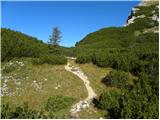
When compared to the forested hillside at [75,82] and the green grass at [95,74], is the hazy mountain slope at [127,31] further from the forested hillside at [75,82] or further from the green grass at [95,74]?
the green grass at [95,74]

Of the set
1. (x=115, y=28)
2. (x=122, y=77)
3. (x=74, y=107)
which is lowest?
(x=74, y=107)

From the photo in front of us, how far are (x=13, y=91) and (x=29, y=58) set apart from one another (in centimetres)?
588

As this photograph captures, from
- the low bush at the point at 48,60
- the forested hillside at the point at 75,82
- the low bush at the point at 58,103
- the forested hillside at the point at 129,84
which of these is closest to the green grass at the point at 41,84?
the forested hillside at the point at 75,82

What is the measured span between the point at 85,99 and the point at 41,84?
11.6ft

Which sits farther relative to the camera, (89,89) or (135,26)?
(135,26)

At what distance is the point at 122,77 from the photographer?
76.5 feet

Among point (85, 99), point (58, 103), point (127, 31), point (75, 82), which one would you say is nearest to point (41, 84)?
point (75, 82)

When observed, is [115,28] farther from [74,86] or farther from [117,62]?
[74,86]

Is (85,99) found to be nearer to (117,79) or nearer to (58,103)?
(58,103)

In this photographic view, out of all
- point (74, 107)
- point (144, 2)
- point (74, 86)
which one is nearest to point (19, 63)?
point (74, 86)

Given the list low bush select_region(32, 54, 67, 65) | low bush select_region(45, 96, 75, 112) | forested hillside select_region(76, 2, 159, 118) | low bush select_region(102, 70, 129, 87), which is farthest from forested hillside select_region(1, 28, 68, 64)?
low bush select_region(45, 96, 75, 112)

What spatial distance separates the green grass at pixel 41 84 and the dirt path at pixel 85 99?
380 mm

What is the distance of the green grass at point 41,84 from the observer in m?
21.1

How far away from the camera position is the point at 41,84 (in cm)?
2300
